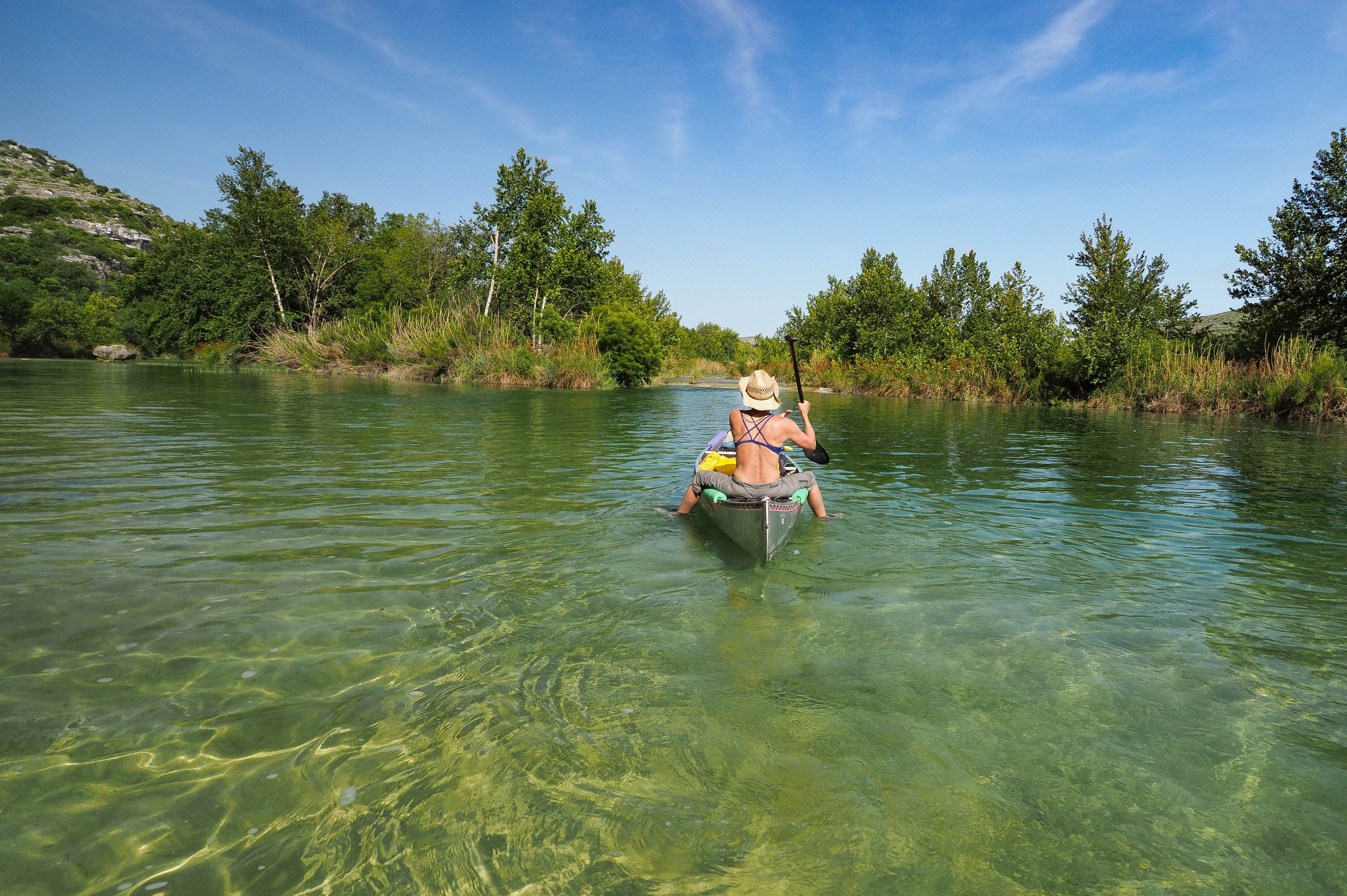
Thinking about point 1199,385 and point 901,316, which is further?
point 901,316

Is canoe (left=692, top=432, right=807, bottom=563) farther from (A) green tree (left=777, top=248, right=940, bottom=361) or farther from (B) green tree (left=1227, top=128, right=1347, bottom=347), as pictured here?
(A) green tree (left=777, top=248, right=940, bottom=361)

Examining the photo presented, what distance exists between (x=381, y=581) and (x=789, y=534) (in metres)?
3.41

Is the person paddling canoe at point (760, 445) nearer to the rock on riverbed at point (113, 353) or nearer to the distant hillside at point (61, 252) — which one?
the rock on riverbed at point (113, 353)

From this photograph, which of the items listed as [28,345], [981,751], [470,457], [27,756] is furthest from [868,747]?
[28,345]

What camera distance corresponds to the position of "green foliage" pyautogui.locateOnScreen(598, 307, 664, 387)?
37062 millimetres

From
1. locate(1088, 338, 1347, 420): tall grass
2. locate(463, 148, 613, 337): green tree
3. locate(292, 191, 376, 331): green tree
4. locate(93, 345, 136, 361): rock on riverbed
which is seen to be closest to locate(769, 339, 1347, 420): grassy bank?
locate(1088, 338, 1347, 420): tall grass

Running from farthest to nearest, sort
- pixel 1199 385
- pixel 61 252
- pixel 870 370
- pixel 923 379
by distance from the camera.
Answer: pixel 61 252 → pixel 870 370 → pixel 923 379 → pixel 1199 385

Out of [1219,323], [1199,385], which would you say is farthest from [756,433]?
[1219,323]

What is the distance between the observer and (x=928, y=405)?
29.3 metres

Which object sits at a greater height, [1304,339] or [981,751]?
[1304,339]

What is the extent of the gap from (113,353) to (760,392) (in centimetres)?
6482

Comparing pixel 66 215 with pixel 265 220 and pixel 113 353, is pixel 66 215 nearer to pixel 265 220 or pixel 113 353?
pixel 113 353

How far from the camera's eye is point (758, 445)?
6.53 meters

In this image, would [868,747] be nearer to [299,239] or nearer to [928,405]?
[928,405]
